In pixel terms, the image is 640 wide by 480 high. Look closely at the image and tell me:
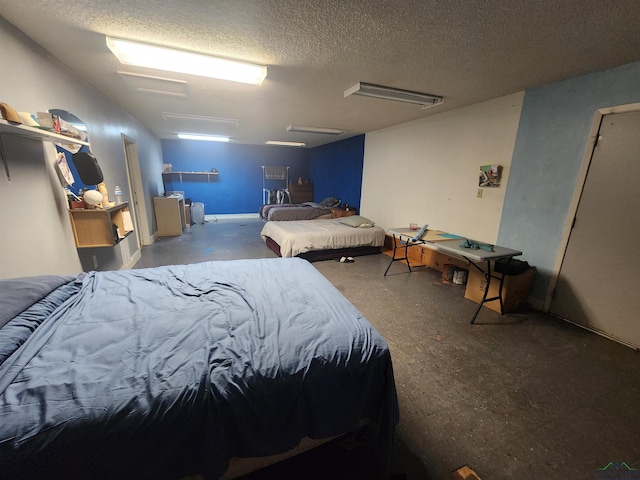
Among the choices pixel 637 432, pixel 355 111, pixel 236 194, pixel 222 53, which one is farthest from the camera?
pixel 236 194

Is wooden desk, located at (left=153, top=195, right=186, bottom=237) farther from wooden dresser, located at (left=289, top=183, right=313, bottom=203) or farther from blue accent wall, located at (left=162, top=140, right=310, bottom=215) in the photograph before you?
wooden dresser, located at (left=289, top=183, right=313, bottom=203)

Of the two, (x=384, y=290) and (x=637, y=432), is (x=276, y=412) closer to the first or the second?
(x=637, y=432)

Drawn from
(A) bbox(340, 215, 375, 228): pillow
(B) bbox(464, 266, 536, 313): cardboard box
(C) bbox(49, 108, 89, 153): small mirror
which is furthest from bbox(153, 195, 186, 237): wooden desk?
(B) bbox(464, 266, 536, 313): cardboard box

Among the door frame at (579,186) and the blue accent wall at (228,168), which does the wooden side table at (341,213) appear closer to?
the blue accent wall at (228,168)

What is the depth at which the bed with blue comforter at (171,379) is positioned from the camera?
830 mm

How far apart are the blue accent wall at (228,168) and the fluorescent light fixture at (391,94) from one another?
589cm

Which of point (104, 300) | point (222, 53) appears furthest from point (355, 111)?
point (104, 300)

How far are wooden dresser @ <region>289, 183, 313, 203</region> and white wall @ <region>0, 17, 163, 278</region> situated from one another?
19.0 ft

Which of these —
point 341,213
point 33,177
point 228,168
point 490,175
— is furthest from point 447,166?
point 228,168

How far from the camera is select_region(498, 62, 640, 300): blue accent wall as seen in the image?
2270mm

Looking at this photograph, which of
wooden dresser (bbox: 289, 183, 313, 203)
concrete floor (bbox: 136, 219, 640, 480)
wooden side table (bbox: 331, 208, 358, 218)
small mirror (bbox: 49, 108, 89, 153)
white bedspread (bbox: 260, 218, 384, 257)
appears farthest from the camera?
wooden dresser (bbox: 289, 183, 313, 203)

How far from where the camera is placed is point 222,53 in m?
2.07

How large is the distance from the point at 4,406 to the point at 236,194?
783cm

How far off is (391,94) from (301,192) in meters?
5.71
